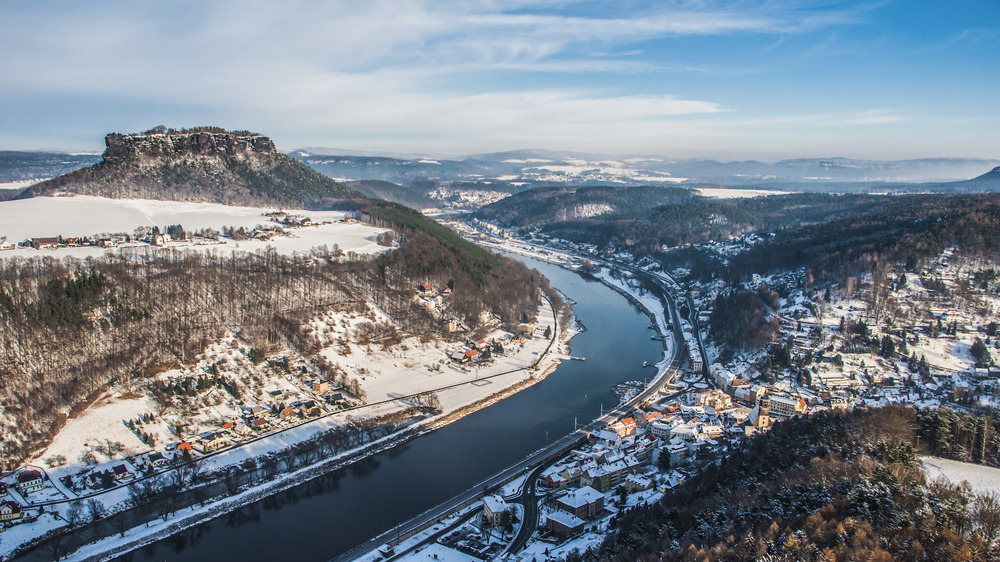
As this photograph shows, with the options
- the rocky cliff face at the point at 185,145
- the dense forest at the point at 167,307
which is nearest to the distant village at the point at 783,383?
the dense forest at the point at 167,307

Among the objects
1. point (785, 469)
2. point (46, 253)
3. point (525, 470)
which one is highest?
point (46, 253)

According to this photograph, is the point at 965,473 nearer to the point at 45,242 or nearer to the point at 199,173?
the point at 45,242

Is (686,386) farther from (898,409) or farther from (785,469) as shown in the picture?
(785,469)

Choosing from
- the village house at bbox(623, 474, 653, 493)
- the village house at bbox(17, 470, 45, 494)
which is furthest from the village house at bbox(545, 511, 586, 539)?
the village house at bbox(17, 470, 45, 494)

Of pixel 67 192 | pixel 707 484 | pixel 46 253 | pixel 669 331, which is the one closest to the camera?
pixel 707 484

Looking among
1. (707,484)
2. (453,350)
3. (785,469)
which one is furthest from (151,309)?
(785,469)
